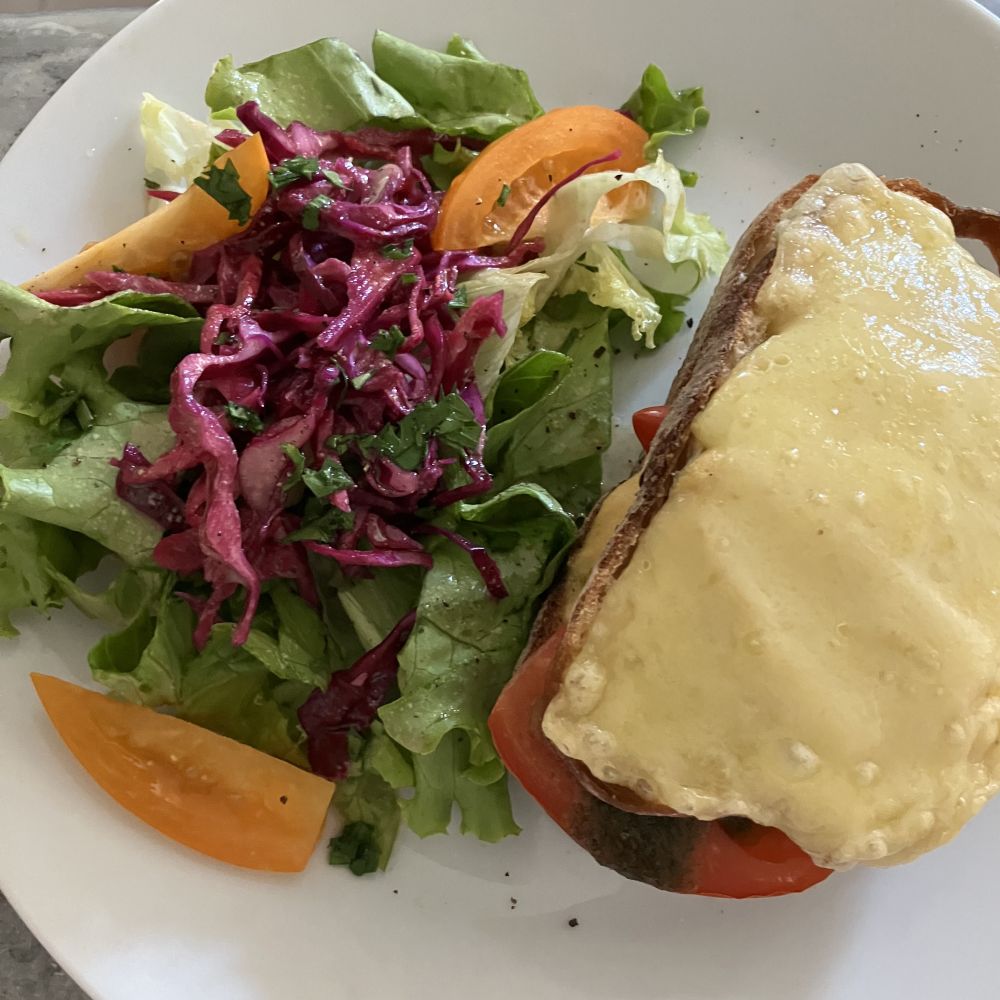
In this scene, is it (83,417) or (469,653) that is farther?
(83,417)

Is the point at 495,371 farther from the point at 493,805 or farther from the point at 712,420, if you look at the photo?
the point at 493,805

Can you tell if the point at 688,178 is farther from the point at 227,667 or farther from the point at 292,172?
the point at 227,667

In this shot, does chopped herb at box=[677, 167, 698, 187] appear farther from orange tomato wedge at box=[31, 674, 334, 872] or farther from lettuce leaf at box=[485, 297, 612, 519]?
orange tomato wedge at box=[31, 674, 334, 872]

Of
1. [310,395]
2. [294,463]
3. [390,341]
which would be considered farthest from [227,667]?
[390,341]

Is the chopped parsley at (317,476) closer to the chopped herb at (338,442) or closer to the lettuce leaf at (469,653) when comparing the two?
the chopped herb at (338,442)

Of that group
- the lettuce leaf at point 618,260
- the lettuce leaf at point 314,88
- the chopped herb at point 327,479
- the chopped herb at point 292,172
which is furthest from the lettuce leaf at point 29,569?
the lettuce leaf at point 314,88

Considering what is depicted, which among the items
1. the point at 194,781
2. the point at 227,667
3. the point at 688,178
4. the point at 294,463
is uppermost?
the point at 688,178
